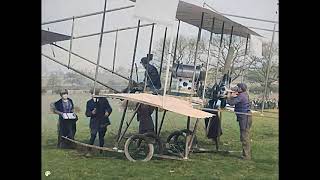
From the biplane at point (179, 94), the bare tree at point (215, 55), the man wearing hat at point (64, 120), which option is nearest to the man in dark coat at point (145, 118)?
the biplane at point (179, 94)

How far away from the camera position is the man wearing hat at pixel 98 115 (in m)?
2.50

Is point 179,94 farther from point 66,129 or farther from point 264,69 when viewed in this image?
point 66,129

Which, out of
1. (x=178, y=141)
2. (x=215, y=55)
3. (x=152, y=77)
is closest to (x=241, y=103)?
(x=215, y=55)

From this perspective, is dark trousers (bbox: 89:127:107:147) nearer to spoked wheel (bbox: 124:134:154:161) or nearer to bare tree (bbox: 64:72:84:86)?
spoked wheel (bbox: 124:134:154:161)

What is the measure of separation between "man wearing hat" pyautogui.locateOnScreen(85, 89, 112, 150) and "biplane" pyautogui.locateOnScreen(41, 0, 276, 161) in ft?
0.13

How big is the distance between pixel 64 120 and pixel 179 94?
0.68 metres

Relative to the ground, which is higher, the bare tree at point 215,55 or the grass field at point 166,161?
the bare tree at point 215,55

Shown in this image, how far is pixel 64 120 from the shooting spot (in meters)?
2.50

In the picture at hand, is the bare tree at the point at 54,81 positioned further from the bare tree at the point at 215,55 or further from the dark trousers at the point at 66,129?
the bare tree at the point at 215,55
